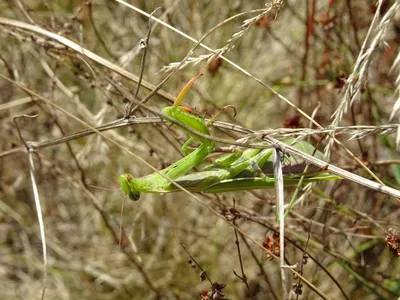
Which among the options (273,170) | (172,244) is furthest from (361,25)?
(273,170)

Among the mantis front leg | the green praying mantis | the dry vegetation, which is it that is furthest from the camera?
the dry vegetation

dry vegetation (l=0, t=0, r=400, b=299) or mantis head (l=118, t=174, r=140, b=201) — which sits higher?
dry vegetation (l=0, t=0, r=400, b=299)

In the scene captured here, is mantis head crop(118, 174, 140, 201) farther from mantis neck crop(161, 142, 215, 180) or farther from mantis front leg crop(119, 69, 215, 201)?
mantis neck crop(161, 142, 215, 180)

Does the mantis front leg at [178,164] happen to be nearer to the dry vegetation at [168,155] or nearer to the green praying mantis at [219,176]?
the green praying mantis at [219,176]

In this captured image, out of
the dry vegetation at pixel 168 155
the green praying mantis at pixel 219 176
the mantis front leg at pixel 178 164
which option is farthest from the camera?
the dry vegetation at pixel 168 155

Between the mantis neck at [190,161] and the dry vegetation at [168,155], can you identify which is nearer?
the mantis neck at [190,161]

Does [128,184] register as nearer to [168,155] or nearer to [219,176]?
[219,176]

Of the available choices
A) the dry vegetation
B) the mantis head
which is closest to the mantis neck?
the mantis head

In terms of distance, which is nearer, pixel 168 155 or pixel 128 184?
pixel 128 184

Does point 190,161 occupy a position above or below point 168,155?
below

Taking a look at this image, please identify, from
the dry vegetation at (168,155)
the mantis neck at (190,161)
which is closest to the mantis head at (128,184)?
the mantis neck at (190,161)

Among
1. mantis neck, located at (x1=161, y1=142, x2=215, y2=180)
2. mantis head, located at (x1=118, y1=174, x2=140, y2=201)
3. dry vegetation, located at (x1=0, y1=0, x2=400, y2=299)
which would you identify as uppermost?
dry vegetation, located at (x1=0, y1=0, x2=400, y2=299)

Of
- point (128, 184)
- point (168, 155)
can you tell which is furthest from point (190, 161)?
point (168, 155)
